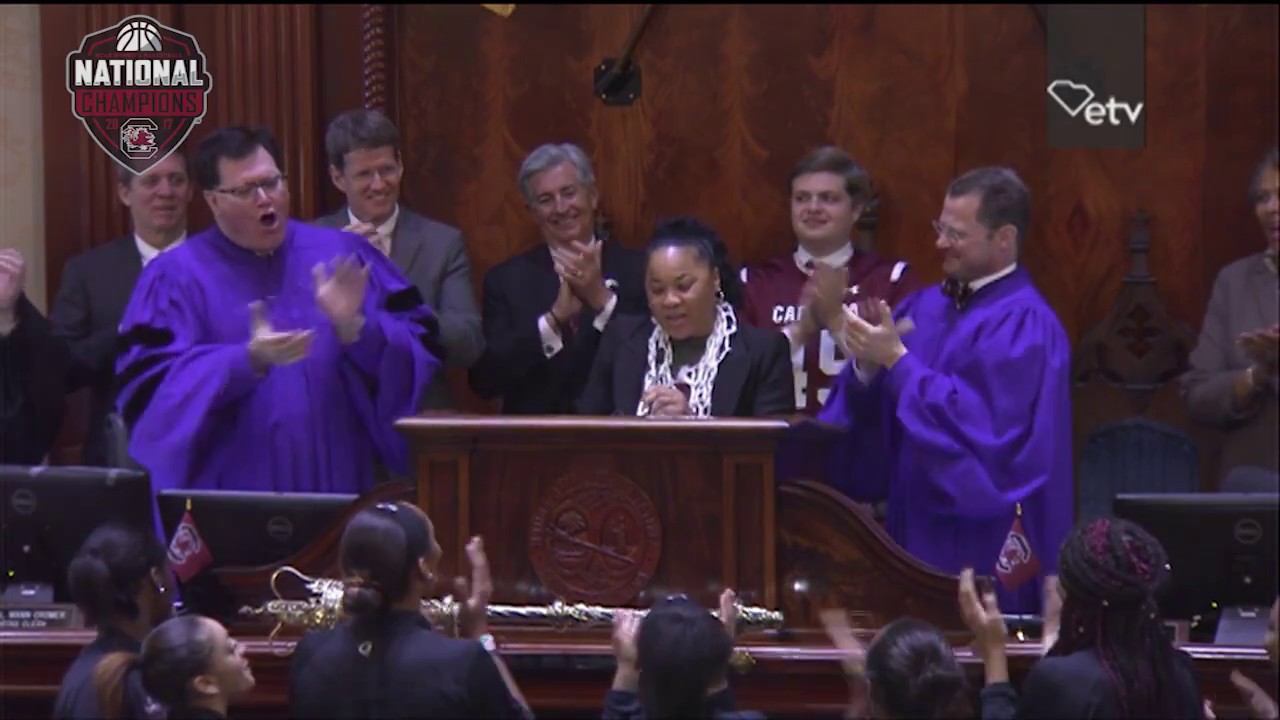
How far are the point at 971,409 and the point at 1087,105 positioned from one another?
2196mm

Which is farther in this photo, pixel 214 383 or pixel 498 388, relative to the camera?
pixel 498 388

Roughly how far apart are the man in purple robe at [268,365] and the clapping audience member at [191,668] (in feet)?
5.50

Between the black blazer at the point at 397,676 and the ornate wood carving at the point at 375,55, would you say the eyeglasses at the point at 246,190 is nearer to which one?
the ornate wood carving at the point at 375,55

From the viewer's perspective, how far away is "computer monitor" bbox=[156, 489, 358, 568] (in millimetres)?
5375

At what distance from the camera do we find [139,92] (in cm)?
598

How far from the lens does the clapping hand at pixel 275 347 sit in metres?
5.73

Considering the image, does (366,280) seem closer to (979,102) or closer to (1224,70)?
(979,102)

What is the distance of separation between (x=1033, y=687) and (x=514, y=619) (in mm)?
1399

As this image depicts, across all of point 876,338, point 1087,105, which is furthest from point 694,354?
point 1087,105

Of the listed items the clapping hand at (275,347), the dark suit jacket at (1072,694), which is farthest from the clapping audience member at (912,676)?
the clapping hand at (275,347)

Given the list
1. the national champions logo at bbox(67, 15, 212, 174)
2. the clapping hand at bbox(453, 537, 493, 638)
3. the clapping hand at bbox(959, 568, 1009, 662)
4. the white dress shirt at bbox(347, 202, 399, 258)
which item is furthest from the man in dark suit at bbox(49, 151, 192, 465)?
the clapping hand at bbox(959, 568, 1009, 662)

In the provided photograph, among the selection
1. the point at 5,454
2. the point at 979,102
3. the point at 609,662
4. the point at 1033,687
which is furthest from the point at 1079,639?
the point at 979,102

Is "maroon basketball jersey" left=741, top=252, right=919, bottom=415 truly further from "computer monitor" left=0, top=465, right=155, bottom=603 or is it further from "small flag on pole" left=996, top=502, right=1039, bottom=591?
"computer monitor" left=0, top=465, right=155, bottom=603

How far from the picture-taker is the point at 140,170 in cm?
673
